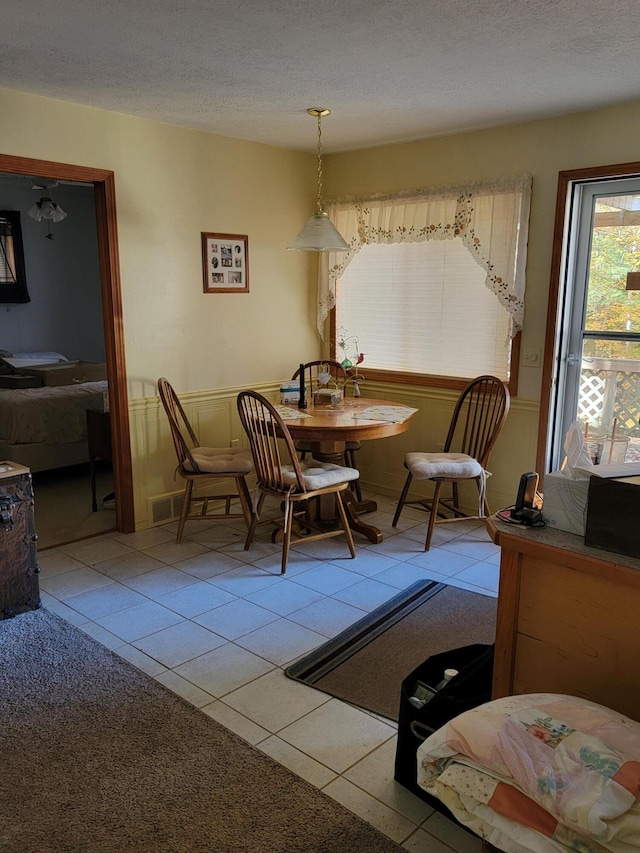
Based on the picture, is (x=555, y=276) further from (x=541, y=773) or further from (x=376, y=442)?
(x=541, y=773)

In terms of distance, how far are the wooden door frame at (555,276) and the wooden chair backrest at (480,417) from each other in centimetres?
24

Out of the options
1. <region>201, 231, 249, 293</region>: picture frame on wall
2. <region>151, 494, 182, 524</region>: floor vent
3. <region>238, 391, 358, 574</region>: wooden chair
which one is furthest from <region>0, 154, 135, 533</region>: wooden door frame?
<region>238, 391, 358, 574</region>: wooden chair

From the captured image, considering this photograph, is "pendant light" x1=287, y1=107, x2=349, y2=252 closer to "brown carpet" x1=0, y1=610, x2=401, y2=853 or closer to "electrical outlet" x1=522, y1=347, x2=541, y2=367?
"electrical outlet" x1=522, y1=347, x2=541, y2=367

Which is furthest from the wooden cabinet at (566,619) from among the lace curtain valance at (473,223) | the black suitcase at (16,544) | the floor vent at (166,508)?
the floor vent at (166,508)

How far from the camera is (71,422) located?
506 centimetres

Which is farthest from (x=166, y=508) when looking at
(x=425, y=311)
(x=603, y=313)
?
(x=603, y=313)

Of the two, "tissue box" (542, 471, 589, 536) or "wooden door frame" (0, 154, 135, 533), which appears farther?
"wooden door frame" (0, 154, 135, 533)

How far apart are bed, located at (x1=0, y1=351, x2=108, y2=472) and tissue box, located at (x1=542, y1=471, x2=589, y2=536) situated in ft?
12.9

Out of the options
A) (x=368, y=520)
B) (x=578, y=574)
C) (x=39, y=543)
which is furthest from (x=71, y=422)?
(x=578, y=574)

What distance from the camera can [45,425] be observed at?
4941 millimetres

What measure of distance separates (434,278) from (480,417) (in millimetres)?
1014

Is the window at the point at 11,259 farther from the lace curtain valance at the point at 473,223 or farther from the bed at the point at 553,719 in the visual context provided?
the bed at the point at 553,719

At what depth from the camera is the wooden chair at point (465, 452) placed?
381 cm

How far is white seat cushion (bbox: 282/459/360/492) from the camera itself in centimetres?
354
